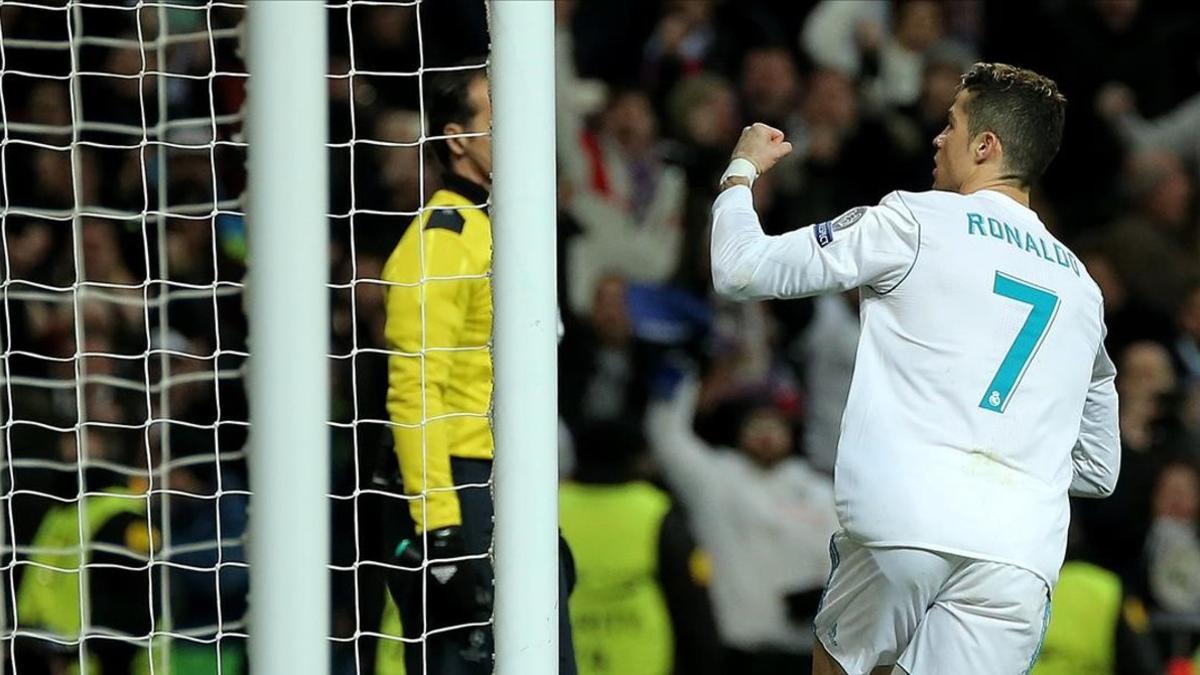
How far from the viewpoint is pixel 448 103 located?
14.5ft

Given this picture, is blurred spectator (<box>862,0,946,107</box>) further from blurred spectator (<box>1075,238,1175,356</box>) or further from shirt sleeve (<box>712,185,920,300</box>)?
shirt sleeve (<box>712,185,920,300</box>)

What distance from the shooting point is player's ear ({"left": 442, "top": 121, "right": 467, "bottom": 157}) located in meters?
4.40

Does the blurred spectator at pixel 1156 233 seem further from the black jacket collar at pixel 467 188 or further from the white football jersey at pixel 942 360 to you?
the white football jersey at pixel 942 360

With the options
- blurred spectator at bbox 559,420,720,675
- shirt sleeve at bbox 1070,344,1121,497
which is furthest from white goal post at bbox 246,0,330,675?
blurred spectator at bbox 559,420,720,675

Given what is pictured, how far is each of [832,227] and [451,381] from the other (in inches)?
41.1

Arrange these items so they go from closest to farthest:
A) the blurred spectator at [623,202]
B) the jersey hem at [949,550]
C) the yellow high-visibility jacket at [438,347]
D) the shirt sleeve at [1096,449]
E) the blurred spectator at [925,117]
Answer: the jersey hem at [949,550] → the shirt sleeve at [1096,449] → the yellow high-visibility jacket at [438,347] → the blurred spectator at [623,202] → the blurred spectator at [925,117]

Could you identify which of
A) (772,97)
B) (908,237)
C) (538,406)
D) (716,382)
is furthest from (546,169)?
(772,97)

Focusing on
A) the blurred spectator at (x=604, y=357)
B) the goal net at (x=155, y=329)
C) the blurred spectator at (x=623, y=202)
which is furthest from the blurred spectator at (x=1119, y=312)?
the goal net at (x=155, y=329)

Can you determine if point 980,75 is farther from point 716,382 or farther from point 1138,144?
point 1138,144

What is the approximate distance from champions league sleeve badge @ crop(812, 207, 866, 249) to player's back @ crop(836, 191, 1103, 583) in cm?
9

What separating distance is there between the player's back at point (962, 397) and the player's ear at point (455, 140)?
108 centimetres

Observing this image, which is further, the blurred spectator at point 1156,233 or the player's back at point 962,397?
the blurred spectator at point 1156,233

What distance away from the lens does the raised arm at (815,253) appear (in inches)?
Result: 144

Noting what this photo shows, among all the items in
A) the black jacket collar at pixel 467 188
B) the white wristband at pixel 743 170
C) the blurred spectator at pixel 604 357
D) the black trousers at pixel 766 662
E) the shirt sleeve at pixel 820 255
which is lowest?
the black trousers at pixel 766 662
